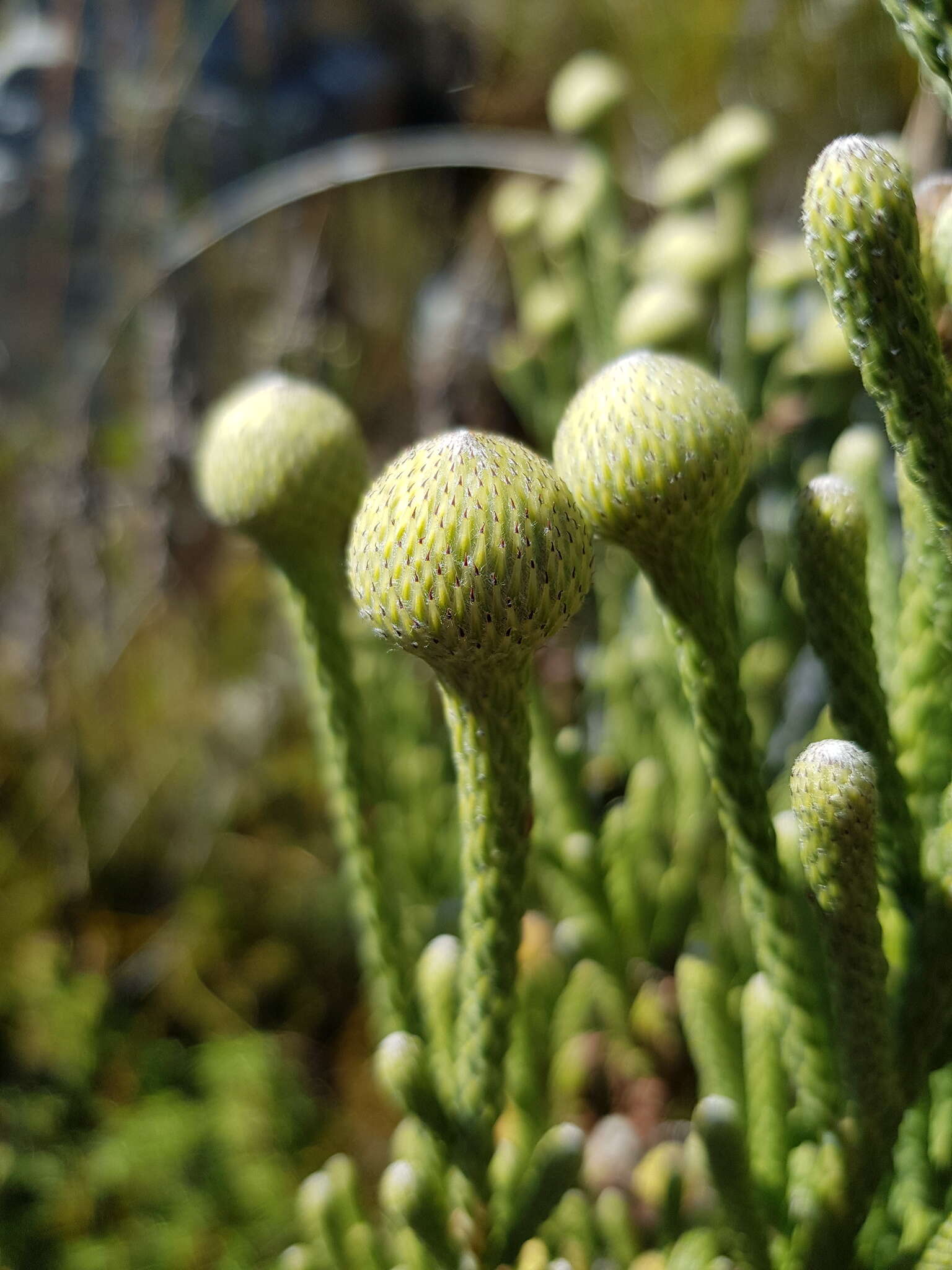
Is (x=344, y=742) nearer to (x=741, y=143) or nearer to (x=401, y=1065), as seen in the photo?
(x=401, y=1065)

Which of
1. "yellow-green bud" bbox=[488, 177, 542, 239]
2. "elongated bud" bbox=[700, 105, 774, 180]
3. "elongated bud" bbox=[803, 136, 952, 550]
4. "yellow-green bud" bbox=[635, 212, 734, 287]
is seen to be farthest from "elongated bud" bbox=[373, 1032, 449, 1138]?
"yellow-green bud" bbox=[488, 177, 542, 239]

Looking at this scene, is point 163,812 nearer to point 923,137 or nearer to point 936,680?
point 936,680

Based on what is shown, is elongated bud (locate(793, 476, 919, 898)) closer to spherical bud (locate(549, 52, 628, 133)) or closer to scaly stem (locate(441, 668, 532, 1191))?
scaly stem (locate(441, 668, 532, 1191))

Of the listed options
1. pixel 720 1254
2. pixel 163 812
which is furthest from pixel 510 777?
pixel 163 812

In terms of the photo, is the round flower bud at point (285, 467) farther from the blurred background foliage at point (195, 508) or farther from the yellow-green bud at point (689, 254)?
the yellow-green bud at point (689, 254)

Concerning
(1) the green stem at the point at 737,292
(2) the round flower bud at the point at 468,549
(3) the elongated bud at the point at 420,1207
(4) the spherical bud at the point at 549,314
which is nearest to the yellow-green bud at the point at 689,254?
(1) the green stem at the point at 737,292

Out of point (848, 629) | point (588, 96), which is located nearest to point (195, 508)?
point (588, 96)
